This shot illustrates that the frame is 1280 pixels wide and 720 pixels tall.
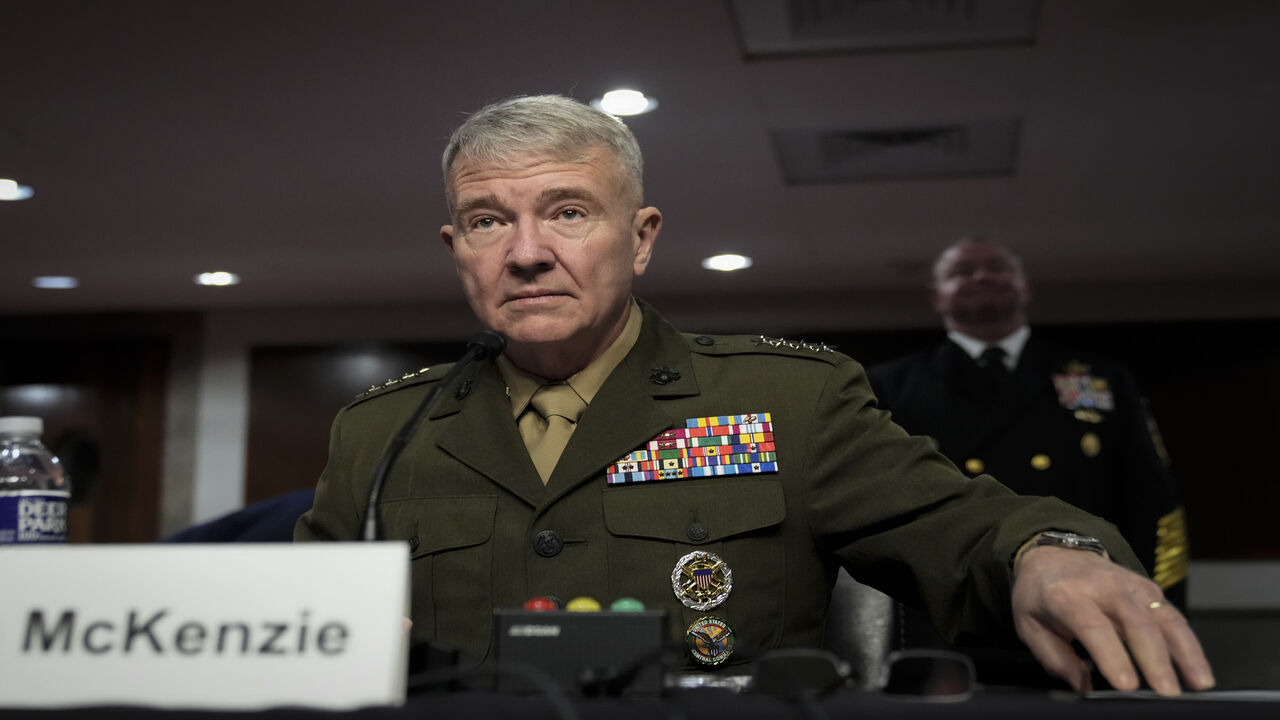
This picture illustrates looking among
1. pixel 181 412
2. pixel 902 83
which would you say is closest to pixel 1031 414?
pixel 902 83

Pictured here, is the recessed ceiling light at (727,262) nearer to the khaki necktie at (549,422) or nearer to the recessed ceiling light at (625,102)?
the recessed ceiling light at (625,102)

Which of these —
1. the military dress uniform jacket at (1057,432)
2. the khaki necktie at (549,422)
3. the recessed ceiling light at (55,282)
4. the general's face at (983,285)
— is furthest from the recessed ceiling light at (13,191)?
the khaki necktie at (549,422)

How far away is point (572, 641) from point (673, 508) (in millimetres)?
610

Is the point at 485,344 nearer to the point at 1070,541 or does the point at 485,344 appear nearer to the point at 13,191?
the point at 1070,541

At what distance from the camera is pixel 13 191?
4.61m

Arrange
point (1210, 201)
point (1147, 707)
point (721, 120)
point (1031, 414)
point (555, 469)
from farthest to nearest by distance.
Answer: point (1210, 201), point (721, 120), point (1031, 414), point (555, 469), point (1147, 707)

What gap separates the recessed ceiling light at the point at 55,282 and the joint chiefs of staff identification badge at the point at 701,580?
5594 millimetres

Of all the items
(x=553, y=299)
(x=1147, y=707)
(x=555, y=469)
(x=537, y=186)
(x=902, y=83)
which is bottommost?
(x=1147, y=707)

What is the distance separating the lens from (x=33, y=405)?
23.7ft

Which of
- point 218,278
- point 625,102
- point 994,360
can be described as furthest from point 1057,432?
point 218,278

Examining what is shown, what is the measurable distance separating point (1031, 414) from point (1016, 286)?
418 millimetres

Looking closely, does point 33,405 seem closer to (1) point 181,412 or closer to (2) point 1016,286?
(1) point 181,412

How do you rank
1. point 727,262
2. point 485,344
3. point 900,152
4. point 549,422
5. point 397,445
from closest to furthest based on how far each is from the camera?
point 397,445 → point 485,344 → point 549,422 → point 900,152 → point 727,262

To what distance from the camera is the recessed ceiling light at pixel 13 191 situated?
4.50 m
